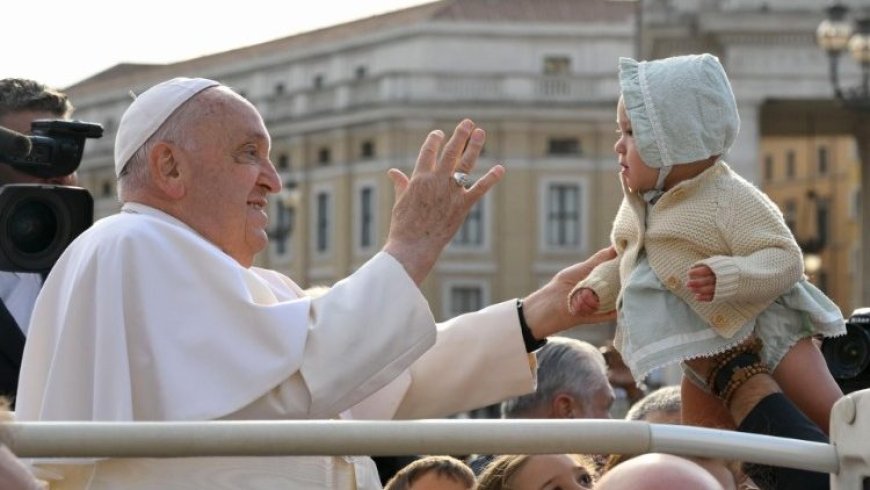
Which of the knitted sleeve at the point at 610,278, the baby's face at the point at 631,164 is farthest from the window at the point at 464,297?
the baby's face at the point at 631,164

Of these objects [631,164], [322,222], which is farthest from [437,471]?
[322,222]

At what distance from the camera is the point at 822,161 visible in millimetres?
80688

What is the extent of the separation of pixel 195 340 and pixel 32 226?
100cm

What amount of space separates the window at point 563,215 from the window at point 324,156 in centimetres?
739

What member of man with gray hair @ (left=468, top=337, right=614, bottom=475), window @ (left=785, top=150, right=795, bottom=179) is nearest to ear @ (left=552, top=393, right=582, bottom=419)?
man with gray hair @ (left=468, top=337, right=614, bottom=475)

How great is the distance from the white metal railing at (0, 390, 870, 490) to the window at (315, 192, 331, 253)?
71.0 m

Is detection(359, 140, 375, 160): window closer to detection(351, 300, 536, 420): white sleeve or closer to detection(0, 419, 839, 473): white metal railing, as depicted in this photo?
detection(351, 300, 536, 420): white sleeve

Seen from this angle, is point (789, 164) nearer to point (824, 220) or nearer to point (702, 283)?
point (824, 220)

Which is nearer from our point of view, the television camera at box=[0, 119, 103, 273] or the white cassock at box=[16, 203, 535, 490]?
the white cassock at box=[16, 203, 535, 490]

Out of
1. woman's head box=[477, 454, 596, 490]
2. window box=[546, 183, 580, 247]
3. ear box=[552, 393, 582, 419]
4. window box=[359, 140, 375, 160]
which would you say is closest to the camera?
woman's head box=[477, 454, 596, 490]

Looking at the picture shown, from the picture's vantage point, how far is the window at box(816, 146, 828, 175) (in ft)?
265

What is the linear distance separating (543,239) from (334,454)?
68.0 metres

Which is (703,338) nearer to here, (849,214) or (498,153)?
(498,153)

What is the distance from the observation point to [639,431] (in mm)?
3336
